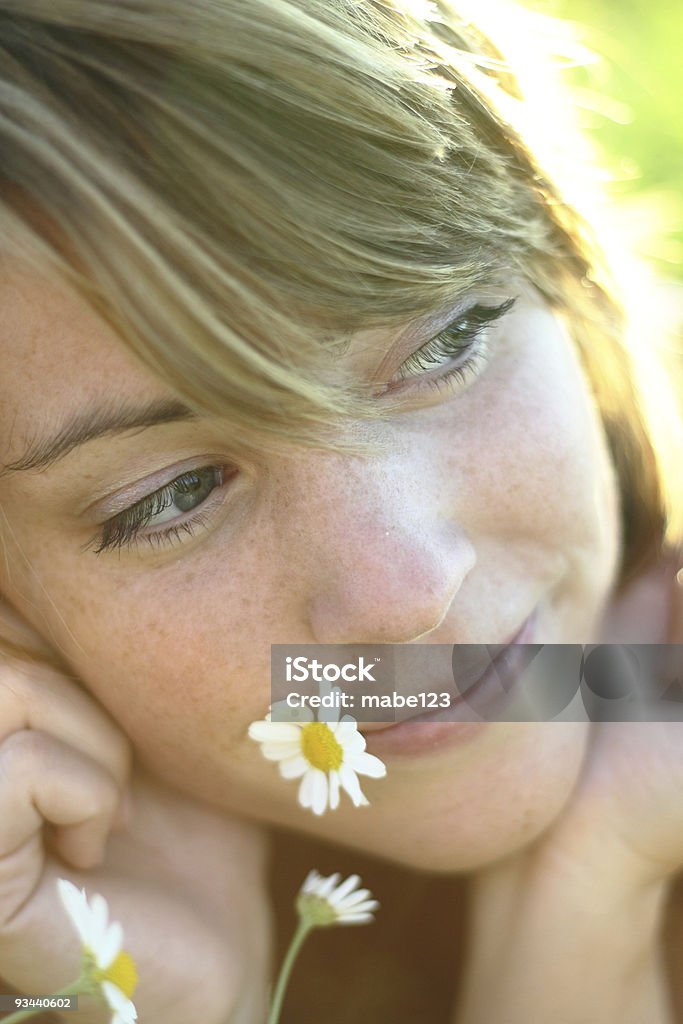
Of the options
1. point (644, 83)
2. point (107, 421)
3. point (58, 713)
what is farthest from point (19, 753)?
point (644, 83)

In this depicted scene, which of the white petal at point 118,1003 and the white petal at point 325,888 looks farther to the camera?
the white petal at point 325,888

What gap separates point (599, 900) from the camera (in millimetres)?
1061

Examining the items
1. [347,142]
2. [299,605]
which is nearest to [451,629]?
[299,605]

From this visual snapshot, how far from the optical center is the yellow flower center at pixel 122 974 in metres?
0.85

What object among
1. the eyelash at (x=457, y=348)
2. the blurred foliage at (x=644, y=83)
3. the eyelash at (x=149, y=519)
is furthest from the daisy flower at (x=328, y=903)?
the blurred foliage at (x=644, y=83)

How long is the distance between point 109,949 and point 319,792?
0.23 m

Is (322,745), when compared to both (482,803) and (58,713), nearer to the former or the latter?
(482,803)

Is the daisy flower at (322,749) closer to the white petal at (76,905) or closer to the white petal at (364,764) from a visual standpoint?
the white petal at (364,764)

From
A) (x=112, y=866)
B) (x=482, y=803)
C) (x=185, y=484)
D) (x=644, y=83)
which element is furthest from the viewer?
(x=644, y=83)

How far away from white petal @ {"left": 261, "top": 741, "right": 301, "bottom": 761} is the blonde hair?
0.30 m

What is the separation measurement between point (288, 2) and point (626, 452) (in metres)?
0.66

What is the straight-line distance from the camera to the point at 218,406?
0.85m

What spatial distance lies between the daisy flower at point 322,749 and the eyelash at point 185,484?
193 mm

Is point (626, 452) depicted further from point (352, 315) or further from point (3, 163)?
point (3, 163)
